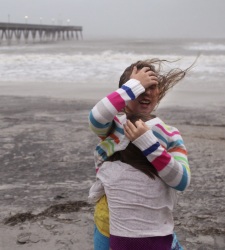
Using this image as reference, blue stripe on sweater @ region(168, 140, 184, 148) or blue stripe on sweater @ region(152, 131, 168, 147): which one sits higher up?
blue stripe on sweater @ region(152, 131, 168, 147)

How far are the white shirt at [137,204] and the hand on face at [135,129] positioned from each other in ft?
0.44

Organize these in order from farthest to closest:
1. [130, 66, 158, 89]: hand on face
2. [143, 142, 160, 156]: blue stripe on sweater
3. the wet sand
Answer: the wet sand < [130, 66, 158, 89]: hand on face < [143, 142, 160, 156]: blue stripe on sweater

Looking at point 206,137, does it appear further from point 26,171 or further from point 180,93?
point 180,93

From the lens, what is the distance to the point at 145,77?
5.05 ft

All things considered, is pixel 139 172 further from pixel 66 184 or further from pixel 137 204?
pixel 66 184

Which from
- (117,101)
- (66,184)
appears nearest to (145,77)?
(117,101)

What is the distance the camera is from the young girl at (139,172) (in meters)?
1.43

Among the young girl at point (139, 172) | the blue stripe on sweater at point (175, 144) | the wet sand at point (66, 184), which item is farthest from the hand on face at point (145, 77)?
the wet sand at point (66, 184)

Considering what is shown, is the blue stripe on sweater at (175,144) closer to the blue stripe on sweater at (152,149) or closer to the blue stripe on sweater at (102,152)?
the blue stripe on sweater at (152,149)

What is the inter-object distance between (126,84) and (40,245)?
1377 mm

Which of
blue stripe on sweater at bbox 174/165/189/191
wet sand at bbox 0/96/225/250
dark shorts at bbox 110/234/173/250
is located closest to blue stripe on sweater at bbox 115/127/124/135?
blue stripe on sweater at bbox 174/165/189/191

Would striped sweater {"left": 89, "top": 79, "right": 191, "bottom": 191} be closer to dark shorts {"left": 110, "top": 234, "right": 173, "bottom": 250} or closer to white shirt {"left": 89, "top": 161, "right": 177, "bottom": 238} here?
white shirt {"left": 89, "top": 161, "right": 177, "bottom": 238}

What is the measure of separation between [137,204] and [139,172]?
12 centimetres

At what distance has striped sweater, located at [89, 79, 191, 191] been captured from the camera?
142 centimetres
